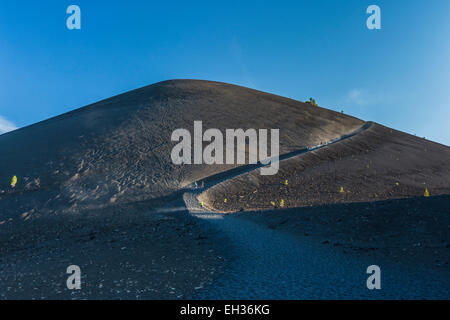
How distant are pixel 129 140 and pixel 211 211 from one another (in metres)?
18.1

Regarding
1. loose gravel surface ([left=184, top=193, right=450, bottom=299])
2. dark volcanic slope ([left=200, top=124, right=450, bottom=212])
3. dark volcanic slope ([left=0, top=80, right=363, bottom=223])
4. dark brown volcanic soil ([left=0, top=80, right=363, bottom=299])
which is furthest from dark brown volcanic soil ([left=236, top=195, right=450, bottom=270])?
dark volcanic slope ([left=0, top=80, right=363, bottom=223])

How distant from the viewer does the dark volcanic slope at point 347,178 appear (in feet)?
57.1

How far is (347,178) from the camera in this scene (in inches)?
878

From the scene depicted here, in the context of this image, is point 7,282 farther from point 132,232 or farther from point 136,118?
point 136,118

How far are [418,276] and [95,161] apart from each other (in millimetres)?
24558

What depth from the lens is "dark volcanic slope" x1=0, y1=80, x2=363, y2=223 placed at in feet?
61.1

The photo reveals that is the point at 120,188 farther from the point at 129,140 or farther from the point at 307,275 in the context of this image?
the point at 307,275

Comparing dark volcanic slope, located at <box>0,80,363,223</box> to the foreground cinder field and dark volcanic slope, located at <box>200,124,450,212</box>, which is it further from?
dark volcanic slope, located at <box>200,124,450,212</box>

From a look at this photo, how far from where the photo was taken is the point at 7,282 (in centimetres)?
674

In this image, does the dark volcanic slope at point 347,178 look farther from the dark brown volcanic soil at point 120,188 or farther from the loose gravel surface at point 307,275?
the loose gravel surface at point 307,275

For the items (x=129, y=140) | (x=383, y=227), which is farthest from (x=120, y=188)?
(x=383, y=227)

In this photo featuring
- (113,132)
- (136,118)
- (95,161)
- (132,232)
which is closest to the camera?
(132,232)

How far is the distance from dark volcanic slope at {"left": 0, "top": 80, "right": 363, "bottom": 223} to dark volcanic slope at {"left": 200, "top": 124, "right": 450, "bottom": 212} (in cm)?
416
